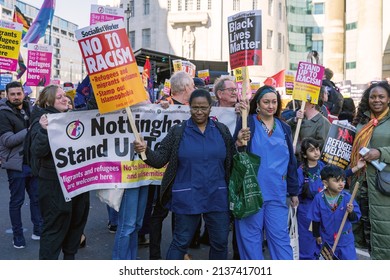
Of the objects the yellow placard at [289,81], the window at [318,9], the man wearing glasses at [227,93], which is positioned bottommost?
the man wearing glasses at [227,93]

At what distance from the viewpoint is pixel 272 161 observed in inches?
171

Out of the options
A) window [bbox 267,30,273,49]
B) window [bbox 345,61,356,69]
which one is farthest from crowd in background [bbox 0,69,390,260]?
window [bbox 267,30,273,49]

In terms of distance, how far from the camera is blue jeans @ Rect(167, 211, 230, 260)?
13.7 ft

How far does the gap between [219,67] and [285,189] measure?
2581 centimetres

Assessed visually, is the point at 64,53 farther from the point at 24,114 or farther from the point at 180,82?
the point at 180,82

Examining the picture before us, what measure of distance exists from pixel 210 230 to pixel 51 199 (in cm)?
150

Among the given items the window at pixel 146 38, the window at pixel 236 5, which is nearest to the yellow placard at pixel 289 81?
the window at pixel 236 5

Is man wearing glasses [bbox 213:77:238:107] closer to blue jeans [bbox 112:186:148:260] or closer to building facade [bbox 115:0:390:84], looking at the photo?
blue jeans [bbox 112:186:148:260]

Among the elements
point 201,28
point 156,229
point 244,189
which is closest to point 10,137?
point 156,229

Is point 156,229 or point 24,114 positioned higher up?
point 24,114

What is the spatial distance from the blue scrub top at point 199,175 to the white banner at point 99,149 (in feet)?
2.71

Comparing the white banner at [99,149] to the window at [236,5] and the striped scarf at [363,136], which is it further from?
the window at [236,5]

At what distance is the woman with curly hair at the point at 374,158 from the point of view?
179 inches

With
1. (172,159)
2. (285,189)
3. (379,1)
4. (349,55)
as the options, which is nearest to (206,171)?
(172,159)
